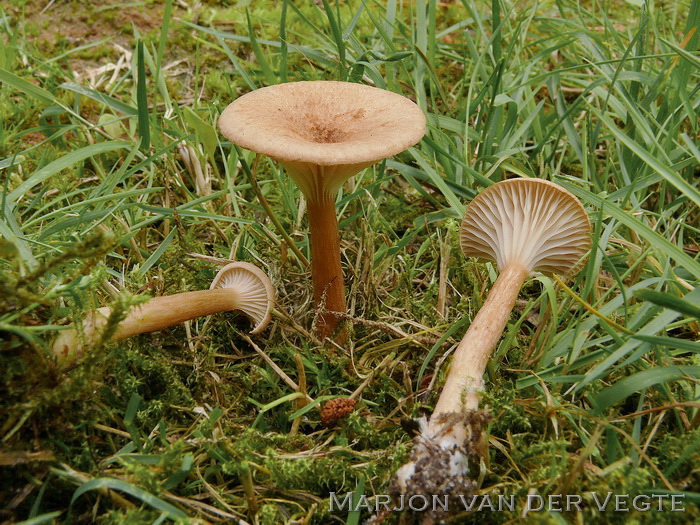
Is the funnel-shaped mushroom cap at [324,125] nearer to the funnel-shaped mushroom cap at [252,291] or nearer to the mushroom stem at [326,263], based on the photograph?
the mushroom stem at [326,263]

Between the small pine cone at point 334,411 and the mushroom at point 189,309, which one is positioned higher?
the mushroom at point 189,309

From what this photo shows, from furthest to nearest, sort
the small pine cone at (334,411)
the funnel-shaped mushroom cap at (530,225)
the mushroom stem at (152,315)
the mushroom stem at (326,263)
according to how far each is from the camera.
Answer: the mushroom stem at (326,263), the funnel-shaped mushroom cap at (530,225), the small pine cone at (334,411), the mushroom stem at (152,315)

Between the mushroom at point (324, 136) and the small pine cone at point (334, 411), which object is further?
the small pine cone at point (334, 411)

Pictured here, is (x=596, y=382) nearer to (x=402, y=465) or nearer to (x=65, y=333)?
(x=402, y=465)

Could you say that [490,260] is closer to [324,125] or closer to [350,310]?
[350,310]

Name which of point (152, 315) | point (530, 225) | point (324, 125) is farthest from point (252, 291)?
point (530, 225)

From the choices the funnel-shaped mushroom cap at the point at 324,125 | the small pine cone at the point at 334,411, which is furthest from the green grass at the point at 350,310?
the funnel-shaped mushroom cap at the point at 324,125

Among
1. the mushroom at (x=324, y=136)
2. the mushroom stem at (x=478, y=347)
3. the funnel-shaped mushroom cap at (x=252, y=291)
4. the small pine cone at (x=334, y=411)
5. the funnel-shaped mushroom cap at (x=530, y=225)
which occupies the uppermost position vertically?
the mushroom at (x=324, y=136)

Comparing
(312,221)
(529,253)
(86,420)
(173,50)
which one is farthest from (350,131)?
(173,50)
